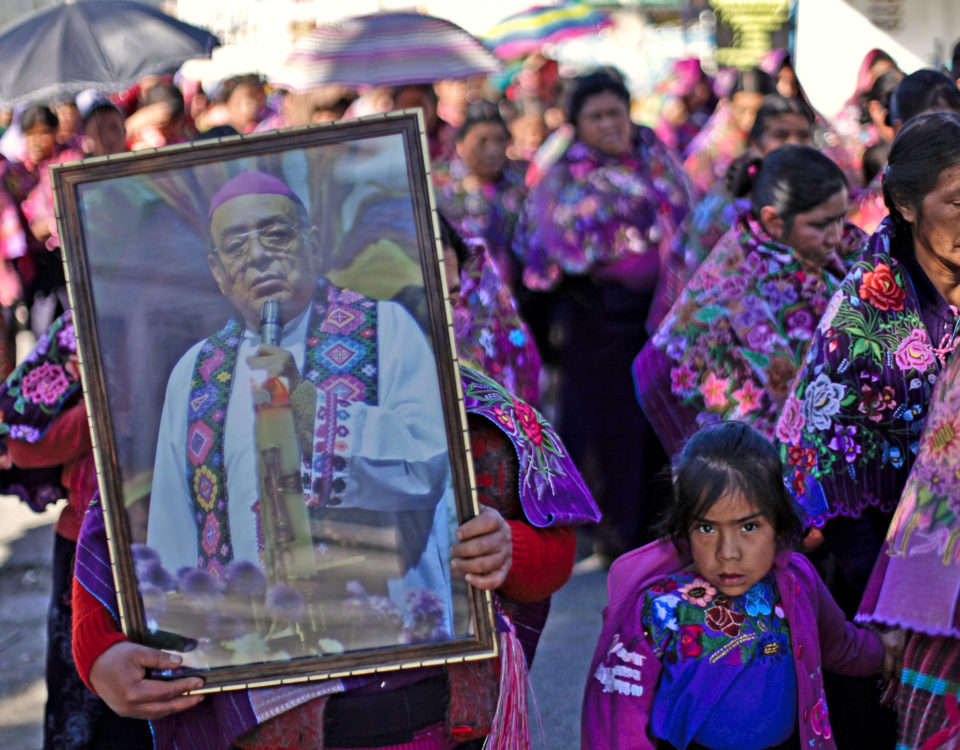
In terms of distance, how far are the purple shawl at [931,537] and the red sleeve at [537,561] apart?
586mm

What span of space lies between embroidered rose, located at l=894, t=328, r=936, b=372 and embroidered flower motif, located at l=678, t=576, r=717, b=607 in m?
0.61

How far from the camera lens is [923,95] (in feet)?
14.8

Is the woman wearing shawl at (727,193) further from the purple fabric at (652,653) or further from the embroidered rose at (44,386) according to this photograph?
the embroidered rose at (44,386)

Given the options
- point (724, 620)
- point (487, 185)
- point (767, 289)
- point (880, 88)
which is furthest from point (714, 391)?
point (487, 185)

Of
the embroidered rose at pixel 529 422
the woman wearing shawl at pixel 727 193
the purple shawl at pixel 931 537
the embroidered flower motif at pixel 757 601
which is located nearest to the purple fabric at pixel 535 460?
the embroidered rose at pixel 529 422

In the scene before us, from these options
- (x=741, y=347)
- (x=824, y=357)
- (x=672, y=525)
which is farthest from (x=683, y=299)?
(x=672, y=525)

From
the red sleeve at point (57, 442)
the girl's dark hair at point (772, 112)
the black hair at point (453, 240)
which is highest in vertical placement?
the girl's dark hair at point (772, 112)

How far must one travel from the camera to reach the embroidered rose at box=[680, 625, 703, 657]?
2268 mm

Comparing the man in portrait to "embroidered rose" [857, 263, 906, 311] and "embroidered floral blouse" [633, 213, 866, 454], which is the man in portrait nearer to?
"embroidered rose" [857, 263, 906, 311]

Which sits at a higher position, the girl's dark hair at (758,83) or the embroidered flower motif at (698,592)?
the girl's dark hair at (758,83)

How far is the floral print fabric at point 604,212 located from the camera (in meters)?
5.54

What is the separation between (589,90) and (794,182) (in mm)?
2445

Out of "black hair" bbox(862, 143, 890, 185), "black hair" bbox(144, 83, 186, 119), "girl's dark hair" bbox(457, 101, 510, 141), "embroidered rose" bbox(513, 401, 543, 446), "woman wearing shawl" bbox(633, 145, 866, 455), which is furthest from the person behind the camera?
"black hair" bbox(144, 83, 186, 119)

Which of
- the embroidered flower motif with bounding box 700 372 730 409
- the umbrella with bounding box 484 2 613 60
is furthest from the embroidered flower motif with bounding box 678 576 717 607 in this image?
the umbrella with bounding box 484 2 613 60
